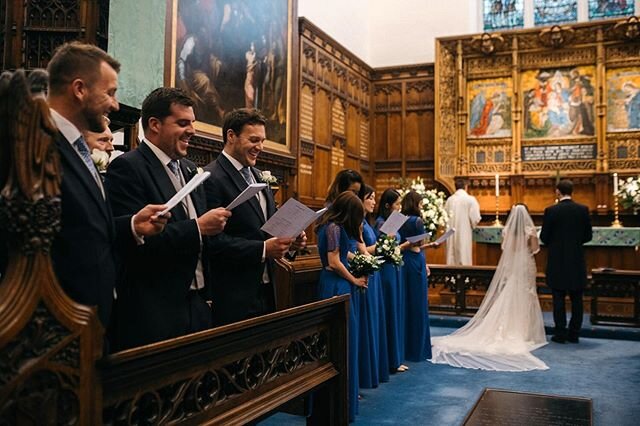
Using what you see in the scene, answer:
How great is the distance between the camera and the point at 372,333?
4.62 m

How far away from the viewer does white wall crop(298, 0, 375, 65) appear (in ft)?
37.4

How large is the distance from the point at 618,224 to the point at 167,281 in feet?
33.4

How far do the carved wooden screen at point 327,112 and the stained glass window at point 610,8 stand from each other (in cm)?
526

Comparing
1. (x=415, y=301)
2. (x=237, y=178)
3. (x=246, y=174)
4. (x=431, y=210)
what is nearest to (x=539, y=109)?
(x=431, y=210)

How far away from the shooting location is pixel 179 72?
694 centimetres

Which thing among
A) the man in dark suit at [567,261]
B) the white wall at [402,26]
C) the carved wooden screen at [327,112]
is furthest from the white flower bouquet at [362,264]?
the white wall at [402,26]

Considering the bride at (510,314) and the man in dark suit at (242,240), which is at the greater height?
the man in dark suit at (242,240)

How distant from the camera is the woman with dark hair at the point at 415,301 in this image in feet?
19.2

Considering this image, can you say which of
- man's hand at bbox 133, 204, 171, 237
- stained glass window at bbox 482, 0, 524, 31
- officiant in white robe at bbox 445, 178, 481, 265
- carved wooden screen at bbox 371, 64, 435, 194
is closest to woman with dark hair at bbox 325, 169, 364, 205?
man's hand at bbox 133, 204, 171, 237

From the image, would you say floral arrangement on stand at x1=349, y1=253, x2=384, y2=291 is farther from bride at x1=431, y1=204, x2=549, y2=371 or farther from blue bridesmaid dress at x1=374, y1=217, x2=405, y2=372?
bride at x1=431, y1=204, x2=549, y2=371

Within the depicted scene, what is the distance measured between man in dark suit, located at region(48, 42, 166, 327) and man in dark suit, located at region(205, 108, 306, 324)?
842mm

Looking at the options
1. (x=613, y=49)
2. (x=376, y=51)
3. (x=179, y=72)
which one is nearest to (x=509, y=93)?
(x=613, y=49)

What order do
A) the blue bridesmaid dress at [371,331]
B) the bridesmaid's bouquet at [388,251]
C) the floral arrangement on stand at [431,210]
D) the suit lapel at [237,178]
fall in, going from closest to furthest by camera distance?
the suit lapel at [237,178], the blue bridesmaid dress at [371,331], the bridesmaid's bouquet at [388,251], the floral arrangement on stand at [431,210]

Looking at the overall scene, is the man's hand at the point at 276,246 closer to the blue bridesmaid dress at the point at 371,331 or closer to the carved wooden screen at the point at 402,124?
the blue bridesmaid dress at the point at 371,331
